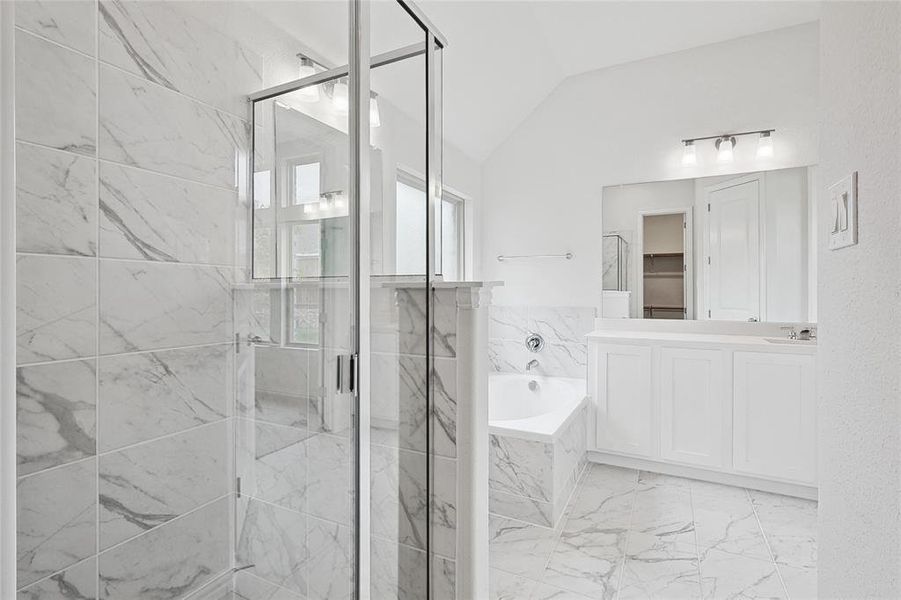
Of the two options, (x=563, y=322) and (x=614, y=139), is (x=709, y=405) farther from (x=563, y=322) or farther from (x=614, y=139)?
(x=614, y=139)

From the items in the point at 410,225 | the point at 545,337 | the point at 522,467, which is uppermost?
the point at 410,225

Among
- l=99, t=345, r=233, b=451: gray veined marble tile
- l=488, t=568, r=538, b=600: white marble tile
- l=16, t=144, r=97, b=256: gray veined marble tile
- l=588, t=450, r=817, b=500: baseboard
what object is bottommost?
l=488, t=568, r=538, b=600: white marble tile

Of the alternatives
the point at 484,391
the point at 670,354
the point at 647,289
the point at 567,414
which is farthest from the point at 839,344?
the point at 647,289

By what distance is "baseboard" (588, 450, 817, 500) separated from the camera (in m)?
2.65

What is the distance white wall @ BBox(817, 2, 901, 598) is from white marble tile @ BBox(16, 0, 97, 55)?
128cm

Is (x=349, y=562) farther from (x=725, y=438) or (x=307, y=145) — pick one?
(x=725, y=438)

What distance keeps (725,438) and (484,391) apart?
2096 mm

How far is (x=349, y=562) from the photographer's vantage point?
1177mm

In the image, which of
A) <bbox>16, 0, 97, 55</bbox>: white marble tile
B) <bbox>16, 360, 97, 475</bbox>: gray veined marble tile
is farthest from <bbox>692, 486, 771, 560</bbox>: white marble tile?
<bbox>16, 0, 97, 55</bbox>: white marble tile

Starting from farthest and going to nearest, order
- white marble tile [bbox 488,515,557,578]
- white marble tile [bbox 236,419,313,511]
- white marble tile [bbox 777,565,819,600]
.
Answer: white marble tile [bbox 488,515,557,578], white marble tile [bbox 777,565,819,600], white marble tile [bbox 236,419,313,511]

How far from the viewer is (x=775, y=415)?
2.65m

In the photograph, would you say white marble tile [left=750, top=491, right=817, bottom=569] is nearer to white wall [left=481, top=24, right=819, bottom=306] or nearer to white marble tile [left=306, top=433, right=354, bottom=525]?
white wall [left=481, top=24, right=819, bottom=306]

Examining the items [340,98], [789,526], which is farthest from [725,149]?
[340,98]

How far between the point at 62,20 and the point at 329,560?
1.21 meters
